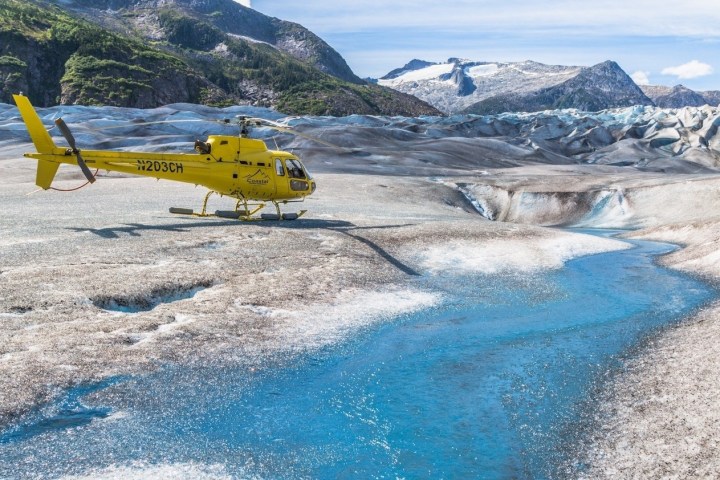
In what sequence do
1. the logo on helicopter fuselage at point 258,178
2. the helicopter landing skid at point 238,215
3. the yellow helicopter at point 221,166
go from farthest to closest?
the logo on helicopter fuselage at point 258,178, the helicopter landing skid at point 238,215, the yellow helicopter at point 221,166

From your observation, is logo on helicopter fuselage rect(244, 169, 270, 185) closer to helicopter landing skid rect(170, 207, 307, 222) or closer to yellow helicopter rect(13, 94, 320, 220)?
yellow helicopter rect(13, 94, 320, 220)

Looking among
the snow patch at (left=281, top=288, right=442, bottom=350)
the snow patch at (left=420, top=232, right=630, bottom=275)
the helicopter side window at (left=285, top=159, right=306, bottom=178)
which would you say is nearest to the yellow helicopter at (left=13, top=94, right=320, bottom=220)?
the helicopter side window at (left=285, top=159, right=306, bottom=178)

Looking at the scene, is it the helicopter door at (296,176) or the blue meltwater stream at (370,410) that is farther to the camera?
the helicopter door at (296,176)

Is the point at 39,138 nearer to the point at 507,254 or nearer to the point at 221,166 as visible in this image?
the point at 221,166

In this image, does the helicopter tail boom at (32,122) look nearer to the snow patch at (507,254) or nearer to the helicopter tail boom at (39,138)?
the helicopter tail boom at (39,138)

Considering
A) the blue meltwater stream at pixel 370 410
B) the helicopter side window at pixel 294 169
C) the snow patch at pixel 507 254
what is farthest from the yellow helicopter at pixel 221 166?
the blue meltwater stream at pixel 370 410

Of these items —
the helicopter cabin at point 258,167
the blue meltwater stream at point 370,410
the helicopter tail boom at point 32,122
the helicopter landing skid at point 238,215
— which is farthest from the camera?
the helicopter cabin at point 258,167

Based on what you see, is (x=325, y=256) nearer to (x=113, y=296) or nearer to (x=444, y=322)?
(x=444, y=322)
